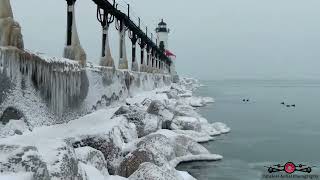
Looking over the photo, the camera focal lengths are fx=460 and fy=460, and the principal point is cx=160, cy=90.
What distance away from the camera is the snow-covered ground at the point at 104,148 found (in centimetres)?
584

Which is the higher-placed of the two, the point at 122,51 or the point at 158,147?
the point at 122,51

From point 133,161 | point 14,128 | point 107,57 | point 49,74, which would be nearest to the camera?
point 14,128

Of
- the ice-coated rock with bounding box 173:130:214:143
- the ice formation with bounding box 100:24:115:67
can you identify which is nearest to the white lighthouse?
the ice formation with bounding box 100:24:115:67

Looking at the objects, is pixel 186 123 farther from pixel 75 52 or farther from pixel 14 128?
pixel 14 128

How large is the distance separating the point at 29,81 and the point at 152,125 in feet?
18.9

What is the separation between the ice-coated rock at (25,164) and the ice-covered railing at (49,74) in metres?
2.99

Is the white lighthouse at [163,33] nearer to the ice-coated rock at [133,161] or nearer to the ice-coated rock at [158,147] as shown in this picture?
the ice-coated rock at [158,147]

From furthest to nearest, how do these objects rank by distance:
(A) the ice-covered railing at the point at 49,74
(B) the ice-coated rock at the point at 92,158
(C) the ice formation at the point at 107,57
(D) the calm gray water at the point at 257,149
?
1. (C) the ice formation at the point at 107,57
2. (D) the calm gray water at the point at 257,149
3. (A) the ice-covered railing at the point at 49,74
4. (B) the ice-coated rock at the point at 92,158

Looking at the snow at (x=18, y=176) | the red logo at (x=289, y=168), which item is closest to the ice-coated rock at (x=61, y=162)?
the snow at (x=18, y=176)

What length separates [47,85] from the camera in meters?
10.4

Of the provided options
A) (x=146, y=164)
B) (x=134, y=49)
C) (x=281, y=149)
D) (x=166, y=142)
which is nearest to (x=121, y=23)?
(x=134, y=49)

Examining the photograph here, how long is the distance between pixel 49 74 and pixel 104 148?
7.08ft

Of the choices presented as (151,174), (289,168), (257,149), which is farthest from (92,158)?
(257,149)

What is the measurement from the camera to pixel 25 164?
5691 millimetres
